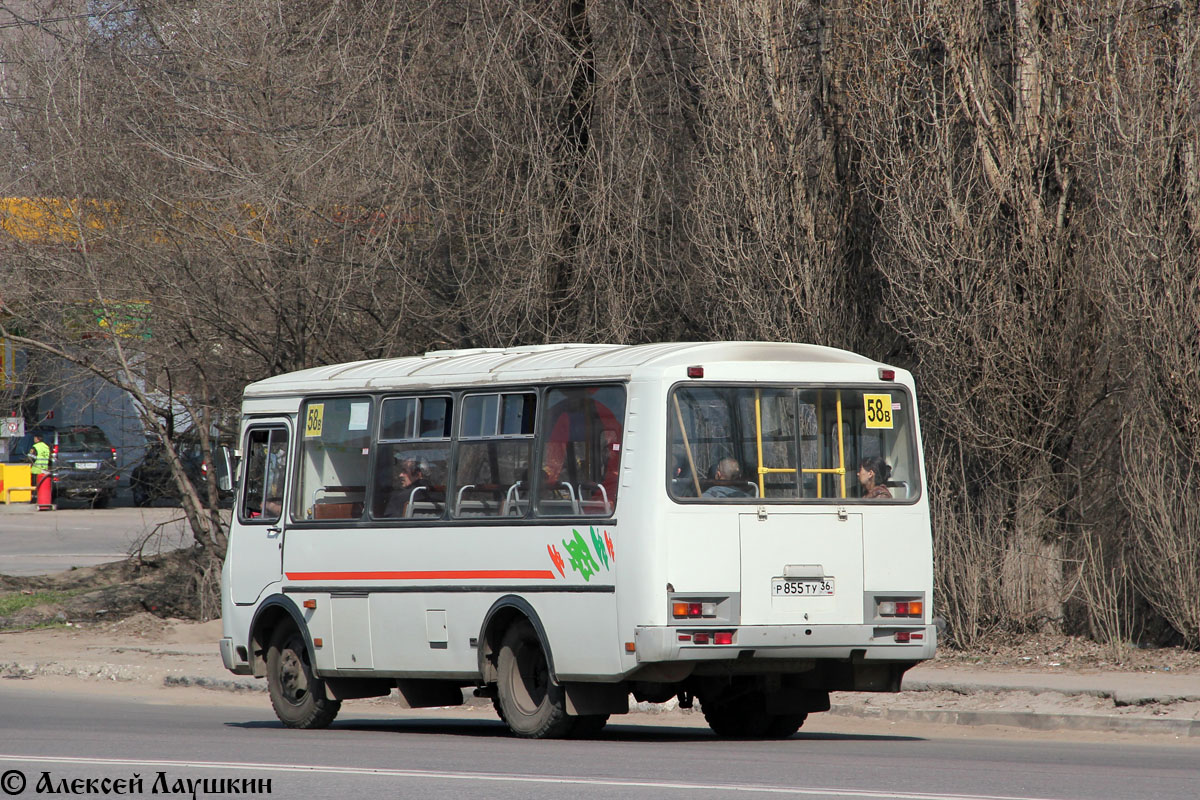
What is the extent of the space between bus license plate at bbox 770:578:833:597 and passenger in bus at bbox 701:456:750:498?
2.01 feet

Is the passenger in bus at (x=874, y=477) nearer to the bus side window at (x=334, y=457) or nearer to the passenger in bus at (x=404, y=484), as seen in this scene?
the passenger in bus at (x=404, y=484)

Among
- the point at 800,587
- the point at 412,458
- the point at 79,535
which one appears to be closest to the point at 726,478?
the point at 800,587

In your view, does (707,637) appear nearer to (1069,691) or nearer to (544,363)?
(544,363)

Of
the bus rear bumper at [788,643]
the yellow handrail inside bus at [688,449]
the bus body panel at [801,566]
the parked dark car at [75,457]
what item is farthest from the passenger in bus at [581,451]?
the parked dark car at [75,457]

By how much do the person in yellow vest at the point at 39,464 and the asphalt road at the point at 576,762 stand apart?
3490 centimetres

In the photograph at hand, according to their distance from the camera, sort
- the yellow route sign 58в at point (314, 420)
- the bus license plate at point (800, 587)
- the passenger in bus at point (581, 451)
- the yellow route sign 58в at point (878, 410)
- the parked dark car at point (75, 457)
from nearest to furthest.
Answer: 1. the bus license plate at point (800, 587)
2. the passenger in bus at point (581, 451)
3. the yellow route sign 58в at point (878, 410)
4. the yellow route sign 58в at point (314, 420)
5. the parked dark car at point (75, 457)

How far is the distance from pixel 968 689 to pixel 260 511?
20.1ft

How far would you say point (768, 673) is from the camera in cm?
1121

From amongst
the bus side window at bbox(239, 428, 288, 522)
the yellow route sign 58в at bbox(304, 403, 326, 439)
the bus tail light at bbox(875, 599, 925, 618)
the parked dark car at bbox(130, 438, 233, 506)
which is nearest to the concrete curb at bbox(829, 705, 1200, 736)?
the bus tail light at bbox(875, 599, 925, 618)

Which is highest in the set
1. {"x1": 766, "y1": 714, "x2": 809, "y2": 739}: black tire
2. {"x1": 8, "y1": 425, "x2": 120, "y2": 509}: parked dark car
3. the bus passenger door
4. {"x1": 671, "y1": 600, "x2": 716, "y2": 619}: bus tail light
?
{"x1": 8, "y1": 425, "x2": 120, "y2": 509}: parked dark car

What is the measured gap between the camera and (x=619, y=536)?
36.0 ft

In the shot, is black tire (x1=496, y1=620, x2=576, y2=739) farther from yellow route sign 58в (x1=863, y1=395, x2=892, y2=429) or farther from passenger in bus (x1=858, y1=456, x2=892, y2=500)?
yellow route sign 58в (x1=863, y1=395, x2=892, y2=429)

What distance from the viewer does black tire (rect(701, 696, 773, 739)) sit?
1243 cm

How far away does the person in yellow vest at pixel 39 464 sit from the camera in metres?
46.9
